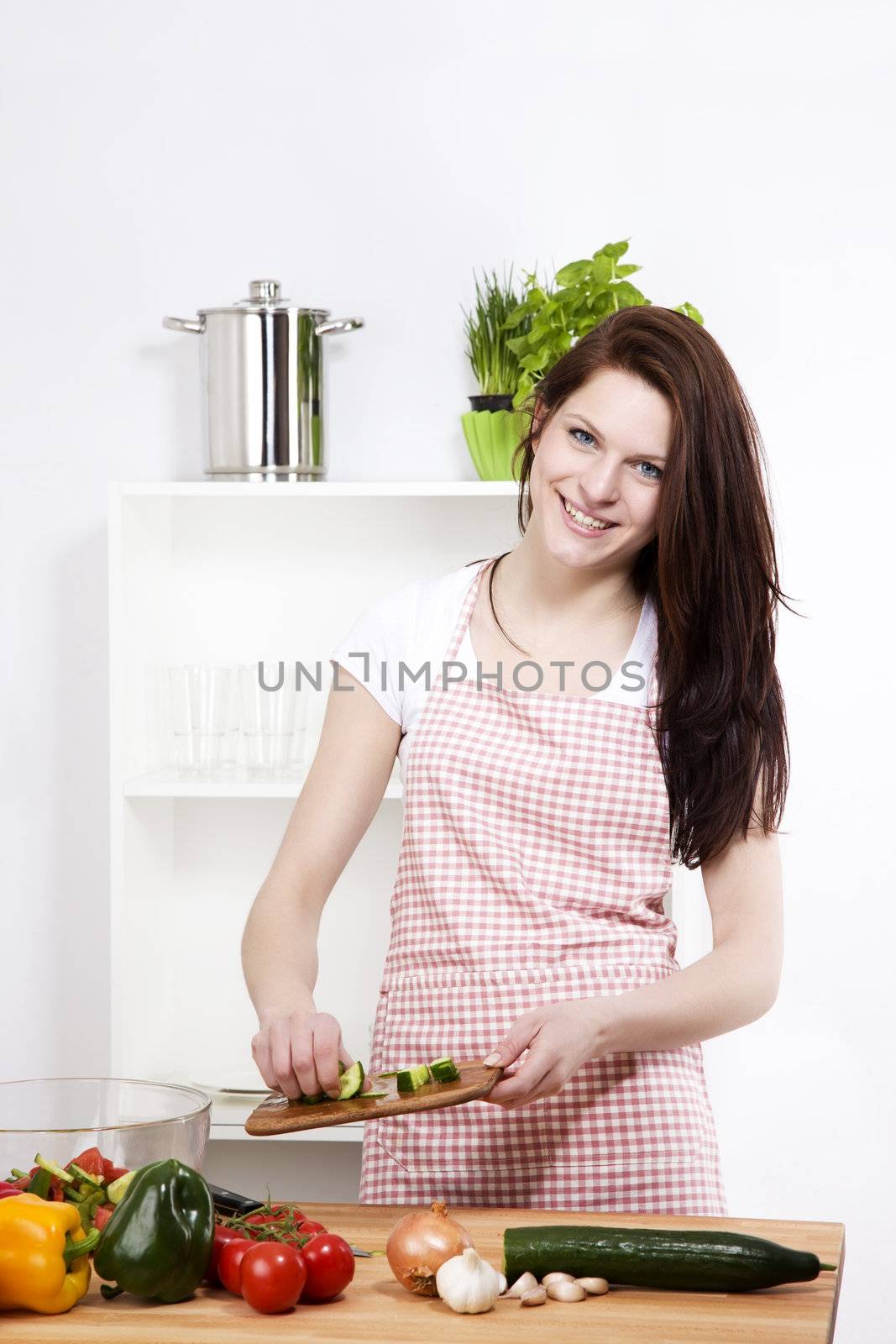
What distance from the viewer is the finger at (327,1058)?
3.72 feet

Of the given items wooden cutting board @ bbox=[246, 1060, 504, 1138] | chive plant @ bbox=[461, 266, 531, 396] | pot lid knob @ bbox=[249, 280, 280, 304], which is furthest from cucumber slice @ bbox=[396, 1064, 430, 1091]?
pot lid knob @ bbox=[249, 280, 280, 304]

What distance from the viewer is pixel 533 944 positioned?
140cm

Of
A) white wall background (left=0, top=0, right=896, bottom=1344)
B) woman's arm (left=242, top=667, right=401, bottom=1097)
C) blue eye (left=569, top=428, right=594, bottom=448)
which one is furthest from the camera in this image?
white wall background (left=0, top=0, right=896, bottom=1344)

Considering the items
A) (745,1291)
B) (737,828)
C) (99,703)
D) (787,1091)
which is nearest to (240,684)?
(99,703)

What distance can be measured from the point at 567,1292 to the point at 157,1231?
291mm

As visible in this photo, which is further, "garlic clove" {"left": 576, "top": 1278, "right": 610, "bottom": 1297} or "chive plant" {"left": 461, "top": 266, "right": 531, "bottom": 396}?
"chive plant" {"left": 461, "top": 266, "right": 531, "bottom": 396}

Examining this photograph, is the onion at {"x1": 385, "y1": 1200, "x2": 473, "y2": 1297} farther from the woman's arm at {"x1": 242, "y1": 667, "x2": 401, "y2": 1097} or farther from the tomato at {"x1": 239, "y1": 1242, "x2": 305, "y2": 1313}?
the woman's arm at {"x1": 242, "y1": 667, "x2": 401, "y2": 1097}

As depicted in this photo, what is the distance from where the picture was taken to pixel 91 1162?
969 millimetres

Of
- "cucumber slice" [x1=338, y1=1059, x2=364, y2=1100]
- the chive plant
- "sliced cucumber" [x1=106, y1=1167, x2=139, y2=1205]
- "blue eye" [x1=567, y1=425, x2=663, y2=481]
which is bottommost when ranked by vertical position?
"sliced cucumber" [x1=106, y1=1167, x2=139, y2=1205]

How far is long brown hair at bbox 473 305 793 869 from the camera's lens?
4.65 ft

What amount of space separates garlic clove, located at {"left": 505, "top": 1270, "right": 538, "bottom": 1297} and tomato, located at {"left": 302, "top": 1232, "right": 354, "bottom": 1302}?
0.12 metres

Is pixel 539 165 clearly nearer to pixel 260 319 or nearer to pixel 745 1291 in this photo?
pixel 260 319

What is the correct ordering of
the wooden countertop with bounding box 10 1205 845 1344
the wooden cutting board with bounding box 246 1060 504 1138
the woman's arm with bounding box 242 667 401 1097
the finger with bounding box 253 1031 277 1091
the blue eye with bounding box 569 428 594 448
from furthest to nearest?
the blue eye with bounding box 569 428 594 448, the woman's arm with bounding box 242 667 401 1097, the finger with bounding box 253 1031 277 1091, the wooden cutting board with bounding box 246 1060 504 1138, the wooden countertop with bounding box 10 1205 845 1344

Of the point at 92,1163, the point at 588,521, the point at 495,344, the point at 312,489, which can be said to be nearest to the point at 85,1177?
the point at 92,1163
